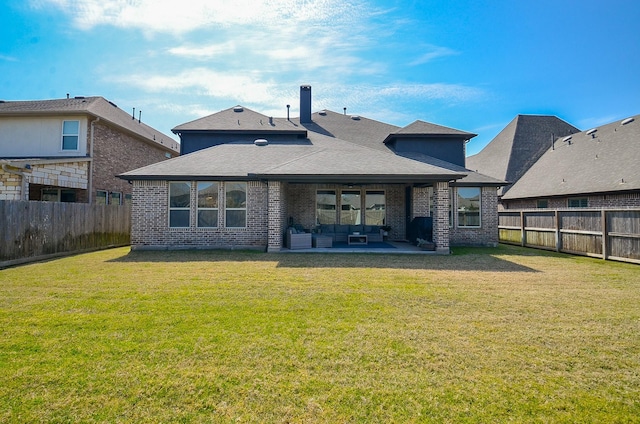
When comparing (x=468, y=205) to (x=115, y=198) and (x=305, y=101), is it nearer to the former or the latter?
(x=305, y=101)

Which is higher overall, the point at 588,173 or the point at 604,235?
the point at 588,173

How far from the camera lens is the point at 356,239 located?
13.5m

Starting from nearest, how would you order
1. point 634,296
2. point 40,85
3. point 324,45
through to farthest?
point 634,296 < point 324,45 < point 40,85

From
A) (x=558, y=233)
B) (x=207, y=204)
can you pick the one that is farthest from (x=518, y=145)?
(x=207, y=204)

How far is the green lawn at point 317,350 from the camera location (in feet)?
8.24

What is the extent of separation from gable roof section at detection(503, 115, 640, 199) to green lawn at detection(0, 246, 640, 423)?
9427 mm

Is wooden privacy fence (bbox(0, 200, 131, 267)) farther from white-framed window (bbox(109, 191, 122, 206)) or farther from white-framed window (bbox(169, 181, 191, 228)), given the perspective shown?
white-framed window (bbox(109, 191, 122, 206))

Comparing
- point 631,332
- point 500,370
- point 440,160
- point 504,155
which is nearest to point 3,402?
point 500,370

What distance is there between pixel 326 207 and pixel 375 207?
7.95ft

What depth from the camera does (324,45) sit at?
407 inches

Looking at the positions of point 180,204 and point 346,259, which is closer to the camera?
point 346,259

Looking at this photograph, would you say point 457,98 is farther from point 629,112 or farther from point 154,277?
point 154,277

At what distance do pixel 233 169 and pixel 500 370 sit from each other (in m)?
10.8

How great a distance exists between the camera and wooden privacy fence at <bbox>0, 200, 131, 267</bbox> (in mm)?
8820
